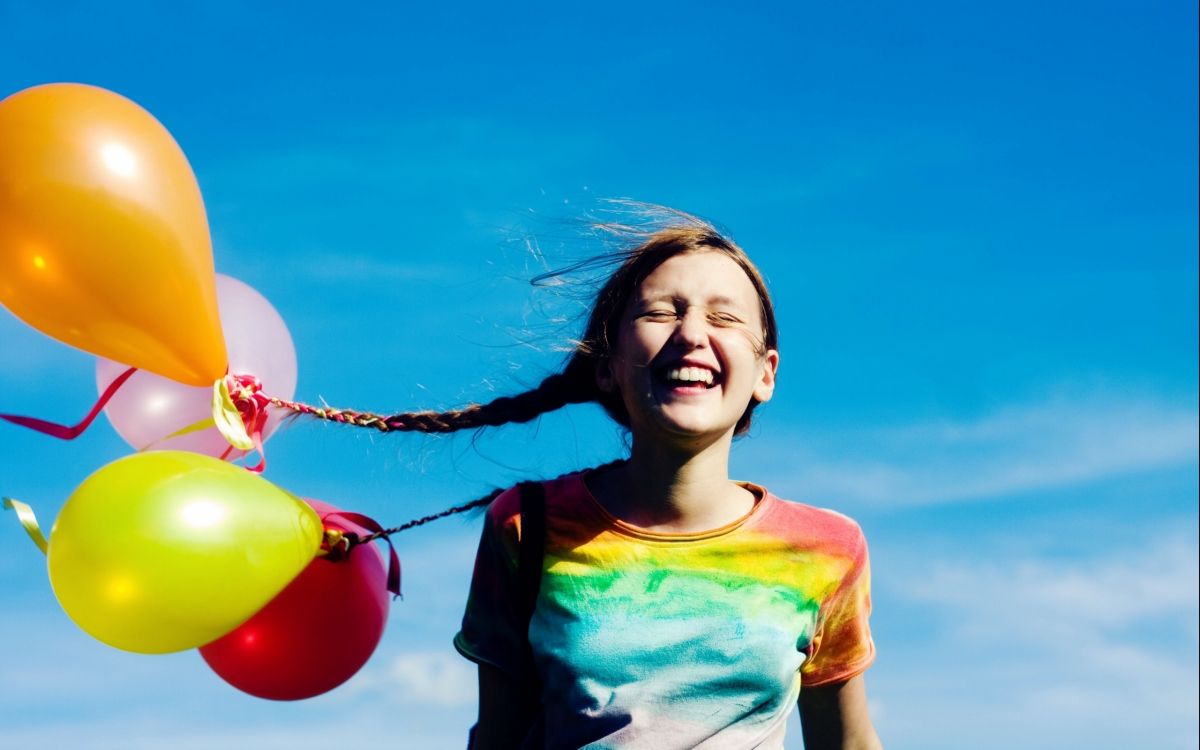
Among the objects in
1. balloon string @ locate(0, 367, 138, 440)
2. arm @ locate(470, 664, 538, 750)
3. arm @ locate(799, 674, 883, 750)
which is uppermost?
balloon string @ locate(0, 367, 138, 440)

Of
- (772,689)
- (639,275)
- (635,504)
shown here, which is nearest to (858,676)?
(772,689)

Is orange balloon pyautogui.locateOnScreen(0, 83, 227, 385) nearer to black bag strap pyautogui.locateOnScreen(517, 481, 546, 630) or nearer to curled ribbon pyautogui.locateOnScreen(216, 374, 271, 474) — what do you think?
curled ribbon pyautogui.locateOnScreen(216, 374, 271, 474)

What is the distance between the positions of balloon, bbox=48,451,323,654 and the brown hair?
1.87ft

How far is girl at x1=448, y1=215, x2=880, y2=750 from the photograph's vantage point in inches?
122

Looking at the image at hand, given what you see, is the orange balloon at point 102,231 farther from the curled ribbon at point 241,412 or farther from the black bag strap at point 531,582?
the black bag strap at point 531,582

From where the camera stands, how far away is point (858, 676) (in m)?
3.44

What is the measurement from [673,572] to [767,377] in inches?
25.2

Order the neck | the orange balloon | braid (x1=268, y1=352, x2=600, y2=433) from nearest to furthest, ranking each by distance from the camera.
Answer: the orange balloon
the neck
braid (x1=268, y1=352, x2=600, y2=433)

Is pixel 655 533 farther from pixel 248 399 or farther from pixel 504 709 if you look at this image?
pixel 248 399

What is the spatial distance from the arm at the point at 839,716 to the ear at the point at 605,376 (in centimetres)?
94

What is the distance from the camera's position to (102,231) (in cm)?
321

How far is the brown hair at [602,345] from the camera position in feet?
11.4

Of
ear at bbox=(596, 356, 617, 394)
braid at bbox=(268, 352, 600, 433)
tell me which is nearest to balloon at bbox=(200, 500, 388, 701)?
braid at bbox=(268, 352, 600, 433)

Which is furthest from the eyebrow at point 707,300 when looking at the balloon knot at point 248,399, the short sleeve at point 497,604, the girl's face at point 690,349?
the balloon knot at point 248,399
